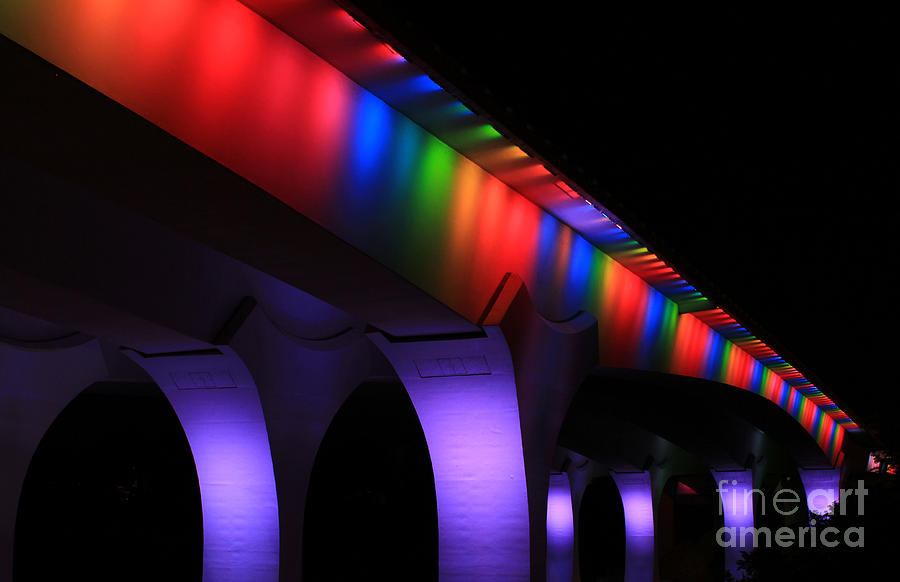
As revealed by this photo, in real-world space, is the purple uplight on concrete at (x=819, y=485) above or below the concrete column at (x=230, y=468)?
above

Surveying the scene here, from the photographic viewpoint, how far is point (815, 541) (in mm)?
11391

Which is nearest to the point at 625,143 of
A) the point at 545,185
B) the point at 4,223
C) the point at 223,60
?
the point at 545,185

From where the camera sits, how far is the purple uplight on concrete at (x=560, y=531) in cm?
3678

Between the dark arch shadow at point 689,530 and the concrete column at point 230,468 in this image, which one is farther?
the dark arch shadow at point 689,530

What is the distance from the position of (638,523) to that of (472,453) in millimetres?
24166

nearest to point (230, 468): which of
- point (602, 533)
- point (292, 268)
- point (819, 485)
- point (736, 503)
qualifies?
point (292, 268)

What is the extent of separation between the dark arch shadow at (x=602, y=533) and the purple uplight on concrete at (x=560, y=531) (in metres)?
15.9

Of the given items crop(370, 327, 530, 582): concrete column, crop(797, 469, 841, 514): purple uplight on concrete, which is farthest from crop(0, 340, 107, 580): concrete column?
→ crop(797, 469, 841, 514): purple uplight on concrete

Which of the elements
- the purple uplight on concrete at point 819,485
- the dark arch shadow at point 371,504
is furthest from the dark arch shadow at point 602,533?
the dark arch shadow at point 371,504

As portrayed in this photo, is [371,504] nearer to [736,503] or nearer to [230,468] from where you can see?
[736,503]

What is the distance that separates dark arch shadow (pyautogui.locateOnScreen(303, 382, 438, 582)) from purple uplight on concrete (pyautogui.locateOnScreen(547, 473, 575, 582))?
466cm

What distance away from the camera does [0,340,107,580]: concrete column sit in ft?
54.9

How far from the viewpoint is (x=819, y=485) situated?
128 feet

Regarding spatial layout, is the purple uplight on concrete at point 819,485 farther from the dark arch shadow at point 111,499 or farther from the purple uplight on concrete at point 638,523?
the dark arch shadow at point 111,499
